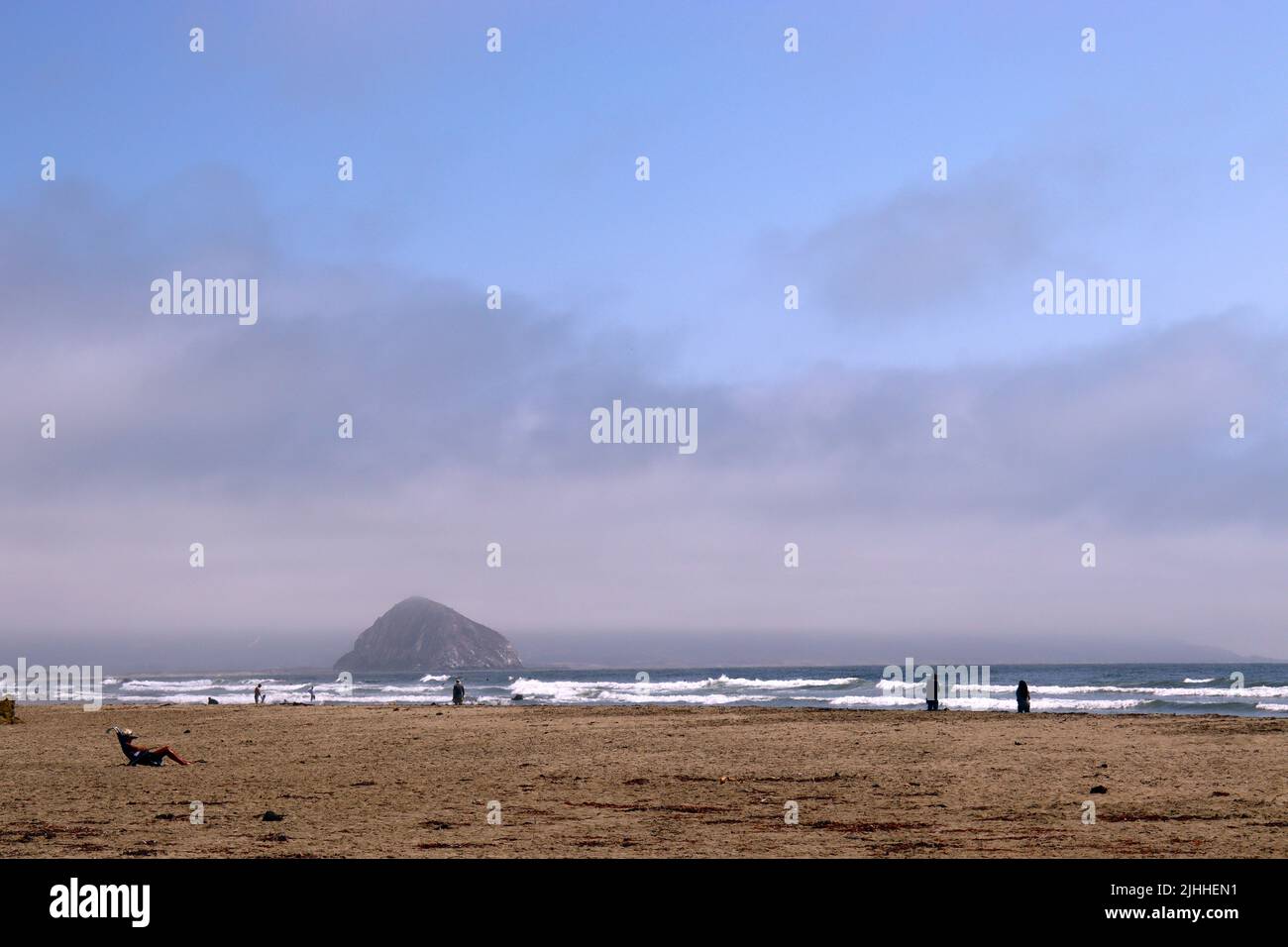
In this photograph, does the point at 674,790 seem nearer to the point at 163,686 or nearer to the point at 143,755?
the point at 143,755

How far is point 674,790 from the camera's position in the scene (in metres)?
19.1

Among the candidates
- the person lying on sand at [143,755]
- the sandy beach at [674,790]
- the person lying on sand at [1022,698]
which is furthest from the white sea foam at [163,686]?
the person lying on sand at [143,755]

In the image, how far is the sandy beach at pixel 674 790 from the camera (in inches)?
534
